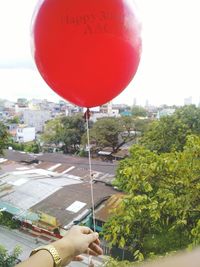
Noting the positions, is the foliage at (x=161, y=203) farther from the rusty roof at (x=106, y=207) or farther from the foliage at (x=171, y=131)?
the foliage at (x=171, y=131)

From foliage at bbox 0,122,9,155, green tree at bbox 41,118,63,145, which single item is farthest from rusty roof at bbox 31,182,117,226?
green tree at bbox 41,118,63,145

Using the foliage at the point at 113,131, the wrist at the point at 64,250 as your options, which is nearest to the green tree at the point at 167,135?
the foliage at the point at 113,131

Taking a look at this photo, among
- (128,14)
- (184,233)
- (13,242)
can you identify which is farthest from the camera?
(13,242)

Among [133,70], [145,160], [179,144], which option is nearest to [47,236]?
[179,144]

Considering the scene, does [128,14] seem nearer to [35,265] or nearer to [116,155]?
[35,265]

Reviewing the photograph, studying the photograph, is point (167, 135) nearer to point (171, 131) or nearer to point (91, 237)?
point (171, 131)

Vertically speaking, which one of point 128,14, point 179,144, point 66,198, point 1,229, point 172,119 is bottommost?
point 1,229
